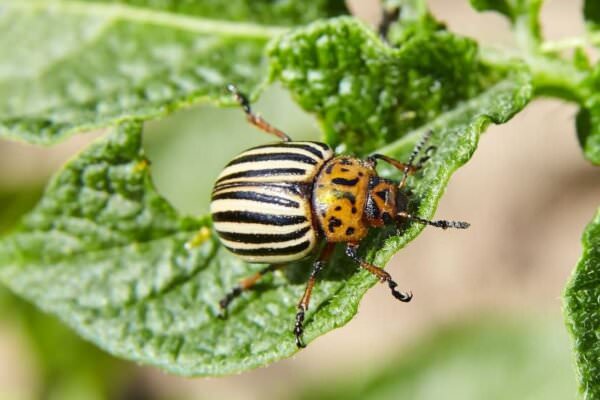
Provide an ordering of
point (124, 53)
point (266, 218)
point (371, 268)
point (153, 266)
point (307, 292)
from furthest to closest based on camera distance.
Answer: point (124, 53) → point (153, 266) → point (266, 218) → point (307, 292) → point (371, 268)

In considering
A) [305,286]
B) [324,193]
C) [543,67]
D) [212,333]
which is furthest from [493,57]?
[212,333]

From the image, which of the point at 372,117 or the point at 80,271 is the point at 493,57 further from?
the point at 80,271

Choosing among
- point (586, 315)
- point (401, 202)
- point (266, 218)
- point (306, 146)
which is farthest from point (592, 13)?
point (266, 218)

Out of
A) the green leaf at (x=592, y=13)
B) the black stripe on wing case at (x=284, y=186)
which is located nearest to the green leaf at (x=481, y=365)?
the green leaf at (x=592, y=13)

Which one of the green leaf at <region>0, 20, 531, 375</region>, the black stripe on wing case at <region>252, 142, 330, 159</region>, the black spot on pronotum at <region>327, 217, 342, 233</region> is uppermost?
the black stripe on wing case at <region>252, 142, 330, 159</region>

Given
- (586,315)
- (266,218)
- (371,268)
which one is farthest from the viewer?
(266,218)

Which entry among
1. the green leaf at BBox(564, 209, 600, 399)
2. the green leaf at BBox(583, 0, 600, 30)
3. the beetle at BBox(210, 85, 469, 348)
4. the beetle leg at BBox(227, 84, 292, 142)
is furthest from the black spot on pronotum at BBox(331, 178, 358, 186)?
the green leaf at BBox(583, 0, 600, 30)

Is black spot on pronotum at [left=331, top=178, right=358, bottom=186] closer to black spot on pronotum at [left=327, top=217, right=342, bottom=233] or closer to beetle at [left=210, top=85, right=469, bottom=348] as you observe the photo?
beetle at [left=210, top=85, right=469, bottom=348]

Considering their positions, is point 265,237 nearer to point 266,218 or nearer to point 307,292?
point 266,218
